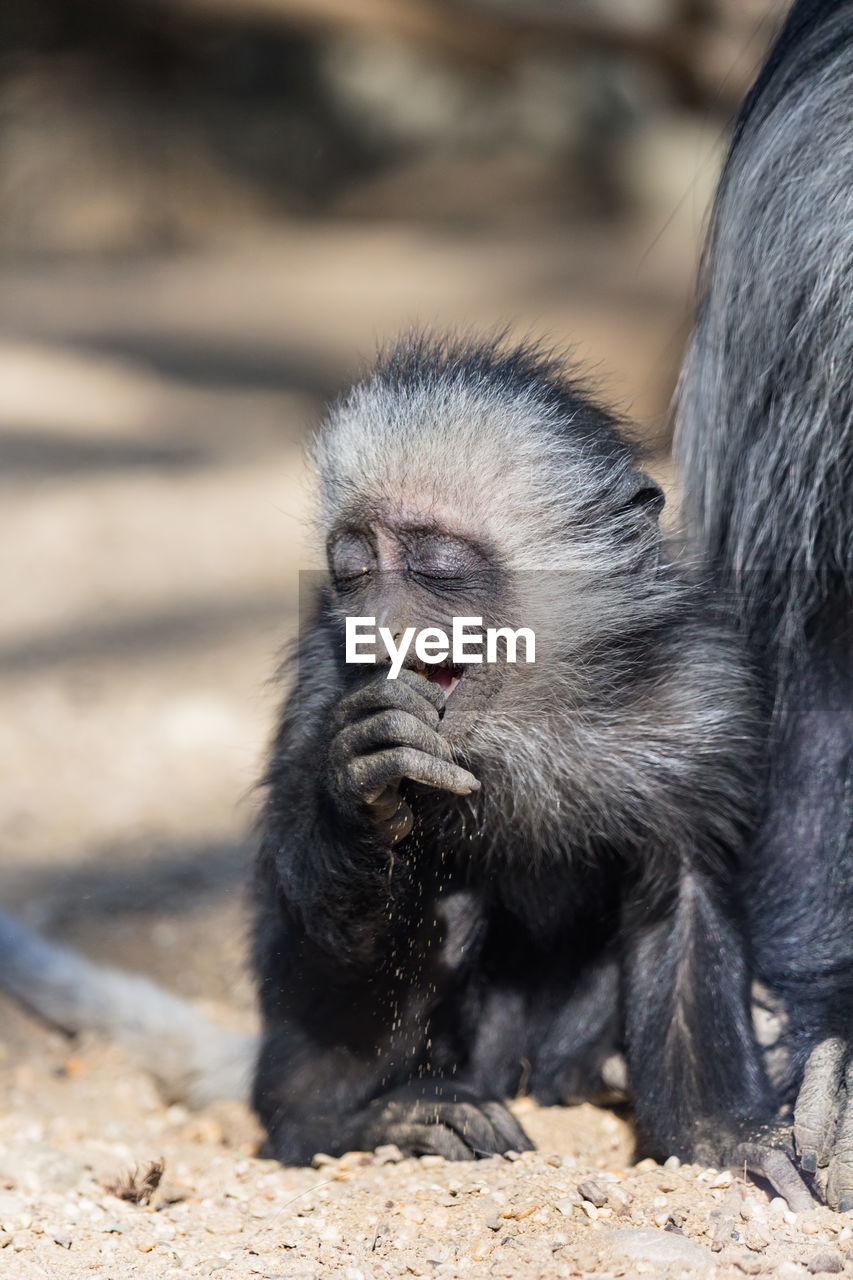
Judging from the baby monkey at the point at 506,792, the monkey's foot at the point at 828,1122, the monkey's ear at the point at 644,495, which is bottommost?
the monkey's foot at the point at 828,1122

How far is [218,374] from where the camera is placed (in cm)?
705

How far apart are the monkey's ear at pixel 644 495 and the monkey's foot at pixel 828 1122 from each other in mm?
787

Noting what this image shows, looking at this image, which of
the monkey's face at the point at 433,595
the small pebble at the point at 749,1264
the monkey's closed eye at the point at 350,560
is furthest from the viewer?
the monkey's closed eye at the point at 350,560

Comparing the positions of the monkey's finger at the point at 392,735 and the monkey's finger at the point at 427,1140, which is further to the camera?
the monkey's finger at the point at 427,1140

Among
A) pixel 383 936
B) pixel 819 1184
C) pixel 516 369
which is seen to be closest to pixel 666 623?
pixel 516 369

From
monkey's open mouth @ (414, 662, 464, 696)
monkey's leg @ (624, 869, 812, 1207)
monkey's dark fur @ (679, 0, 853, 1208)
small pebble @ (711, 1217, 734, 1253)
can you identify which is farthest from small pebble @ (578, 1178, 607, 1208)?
monkey's open mouth @ (414, 662, 464, 696)

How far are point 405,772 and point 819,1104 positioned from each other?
67cm

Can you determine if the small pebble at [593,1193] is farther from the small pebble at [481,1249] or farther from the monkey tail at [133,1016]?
the monkey tail at [133,1016]

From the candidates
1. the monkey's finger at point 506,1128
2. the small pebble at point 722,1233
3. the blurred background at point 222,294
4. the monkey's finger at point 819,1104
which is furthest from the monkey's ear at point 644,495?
the small pebble at point 722,1233

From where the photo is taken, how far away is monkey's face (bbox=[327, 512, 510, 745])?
1.94 metres

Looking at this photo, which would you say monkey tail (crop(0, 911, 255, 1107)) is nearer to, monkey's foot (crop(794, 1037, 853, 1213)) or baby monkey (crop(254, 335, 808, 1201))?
baby monkey (crop(254, 335, 808, 1201))

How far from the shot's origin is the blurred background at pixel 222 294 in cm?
357

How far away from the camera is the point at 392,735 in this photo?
178cm

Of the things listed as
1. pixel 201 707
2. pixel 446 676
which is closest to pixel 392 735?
pixel 446 676
